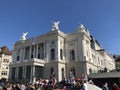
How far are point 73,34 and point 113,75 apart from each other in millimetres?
15686

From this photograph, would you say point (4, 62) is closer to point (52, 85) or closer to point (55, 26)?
point (55, 26)

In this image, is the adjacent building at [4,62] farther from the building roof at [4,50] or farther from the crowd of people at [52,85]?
the crowd of people at [52,85]

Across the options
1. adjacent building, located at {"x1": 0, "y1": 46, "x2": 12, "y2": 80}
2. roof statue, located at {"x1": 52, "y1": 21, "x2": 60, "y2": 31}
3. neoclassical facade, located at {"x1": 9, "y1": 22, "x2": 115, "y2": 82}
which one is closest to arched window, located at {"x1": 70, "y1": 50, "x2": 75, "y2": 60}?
neoclassical facade, located at {"x1": 9, "y1": 22, "x2": 115, "y2": 82}

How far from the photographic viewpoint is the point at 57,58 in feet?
131

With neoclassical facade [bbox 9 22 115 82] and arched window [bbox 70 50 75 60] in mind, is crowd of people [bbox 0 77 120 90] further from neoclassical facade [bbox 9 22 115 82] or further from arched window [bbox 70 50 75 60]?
arched window [bbox 70 50 75 60]

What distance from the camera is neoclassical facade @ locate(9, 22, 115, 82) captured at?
39.0 m

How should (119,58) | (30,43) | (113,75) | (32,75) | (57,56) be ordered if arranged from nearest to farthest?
(113,75) → (32,75) → (57,56) → (30,43) → (119,58)

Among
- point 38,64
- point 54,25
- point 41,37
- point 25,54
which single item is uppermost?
point 54,25

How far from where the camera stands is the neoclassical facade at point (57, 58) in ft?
128

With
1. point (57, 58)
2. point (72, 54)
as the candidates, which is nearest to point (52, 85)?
point (57, 58)

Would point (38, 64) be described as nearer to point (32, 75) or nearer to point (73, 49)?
point (32, 75)

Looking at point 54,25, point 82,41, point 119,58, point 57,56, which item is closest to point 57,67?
point 57,56

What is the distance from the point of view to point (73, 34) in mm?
42656

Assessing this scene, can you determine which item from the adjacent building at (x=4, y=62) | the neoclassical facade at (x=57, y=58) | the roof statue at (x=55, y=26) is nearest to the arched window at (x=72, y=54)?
the neoclassical facade at (x=57, y=58)
